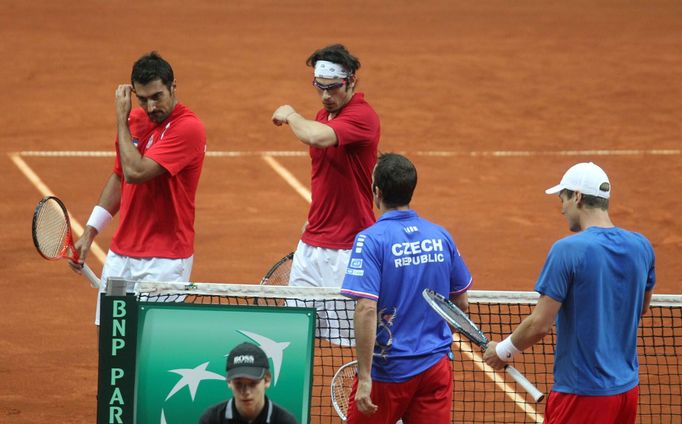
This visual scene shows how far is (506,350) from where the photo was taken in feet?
20.1

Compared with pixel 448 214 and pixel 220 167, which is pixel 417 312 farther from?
pixel 220 167

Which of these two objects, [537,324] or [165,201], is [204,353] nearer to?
[165,201]

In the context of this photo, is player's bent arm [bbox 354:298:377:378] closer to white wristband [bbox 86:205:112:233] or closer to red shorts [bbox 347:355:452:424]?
red shorts [bbox 347:355:452:424]

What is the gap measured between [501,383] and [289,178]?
6923mm

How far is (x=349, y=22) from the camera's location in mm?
25984

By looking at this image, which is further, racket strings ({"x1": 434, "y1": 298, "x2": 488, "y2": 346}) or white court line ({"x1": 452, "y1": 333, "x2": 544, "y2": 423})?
white court line ({"x1": 452, "y1": 333, "x2": 544, "y2": 423})

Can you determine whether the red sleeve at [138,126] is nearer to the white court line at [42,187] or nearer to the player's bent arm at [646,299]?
the player's bent arm at [646,299]

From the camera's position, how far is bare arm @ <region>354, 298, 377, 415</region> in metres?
6.08

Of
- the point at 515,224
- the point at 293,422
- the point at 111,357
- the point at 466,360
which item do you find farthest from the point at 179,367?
the point at 515,224

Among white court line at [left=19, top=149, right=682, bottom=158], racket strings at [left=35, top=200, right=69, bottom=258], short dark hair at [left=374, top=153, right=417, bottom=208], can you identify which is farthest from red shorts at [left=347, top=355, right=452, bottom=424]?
white court line at [left=19, top=149, right=682, bottom=158]

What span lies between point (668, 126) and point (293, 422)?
1420cm

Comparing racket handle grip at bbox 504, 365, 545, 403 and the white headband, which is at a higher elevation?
the white headband

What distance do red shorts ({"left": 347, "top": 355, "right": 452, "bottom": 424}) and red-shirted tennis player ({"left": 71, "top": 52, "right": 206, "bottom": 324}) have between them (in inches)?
74.8

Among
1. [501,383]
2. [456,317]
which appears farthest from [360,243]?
[501,383]
